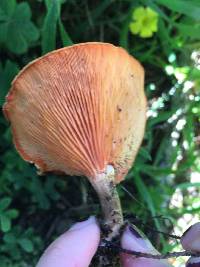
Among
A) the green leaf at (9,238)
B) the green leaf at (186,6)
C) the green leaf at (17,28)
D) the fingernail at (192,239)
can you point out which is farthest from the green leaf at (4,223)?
the green leaf at (186,6)

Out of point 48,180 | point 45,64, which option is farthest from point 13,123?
point 48,180

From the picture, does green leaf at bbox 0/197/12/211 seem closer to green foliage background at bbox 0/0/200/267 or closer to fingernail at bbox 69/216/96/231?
green foliage background at bbox 0/0/200/267

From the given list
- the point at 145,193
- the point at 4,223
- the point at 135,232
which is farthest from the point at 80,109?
the point at 145,193

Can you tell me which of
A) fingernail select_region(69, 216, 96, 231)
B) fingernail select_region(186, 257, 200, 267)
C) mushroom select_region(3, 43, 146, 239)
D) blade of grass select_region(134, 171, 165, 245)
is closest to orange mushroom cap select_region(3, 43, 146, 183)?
mushroom select_region(3, 43, 146, 239)

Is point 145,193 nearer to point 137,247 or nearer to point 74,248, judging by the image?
point 137,247

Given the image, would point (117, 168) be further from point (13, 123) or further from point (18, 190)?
point (18, 190)
